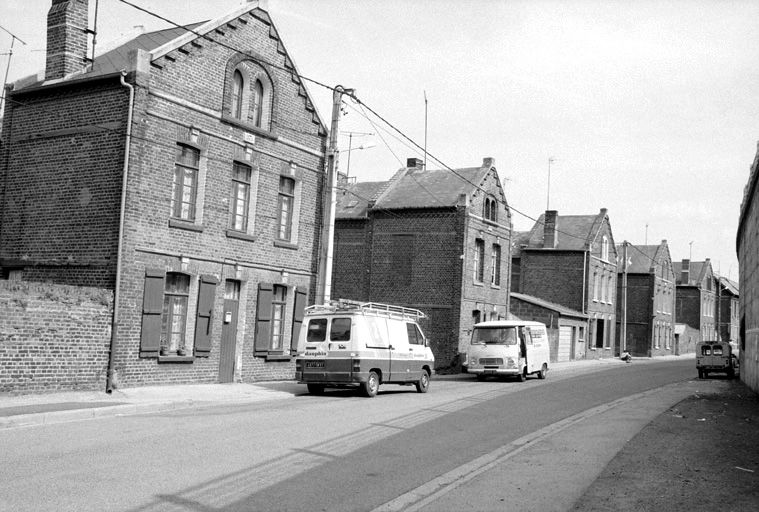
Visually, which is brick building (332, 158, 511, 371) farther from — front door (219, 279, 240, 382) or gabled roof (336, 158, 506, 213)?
front door (219, 279, 240, 382)

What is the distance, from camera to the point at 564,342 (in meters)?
46.8

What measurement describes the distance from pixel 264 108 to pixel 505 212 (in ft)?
64.1

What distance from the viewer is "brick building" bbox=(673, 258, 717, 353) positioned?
8288 centimetres

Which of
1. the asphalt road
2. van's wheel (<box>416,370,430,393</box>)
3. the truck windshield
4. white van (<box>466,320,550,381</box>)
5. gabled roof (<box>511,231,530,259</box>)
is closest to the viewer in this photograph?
the asphalt road

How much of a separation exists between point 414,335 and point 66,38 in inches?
494

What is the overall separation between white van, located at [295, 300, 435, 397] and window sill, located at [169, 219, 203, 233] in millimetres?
3758

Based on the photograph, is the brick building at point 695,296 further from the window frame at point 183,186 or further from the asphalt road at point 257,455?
the asphalt road at point 257,455

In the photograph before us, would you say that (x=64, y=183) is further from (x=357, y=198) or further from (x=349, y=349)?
(x=357, y=198)

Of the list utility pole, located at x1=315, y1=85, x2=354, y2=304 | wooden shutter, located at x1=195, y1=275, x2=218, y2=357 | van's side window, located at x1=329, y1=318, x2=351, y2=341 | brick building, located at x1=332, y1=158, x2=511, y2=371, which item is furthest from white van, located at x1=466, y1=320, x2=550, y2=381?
wooden shutter, located at x1=195, y1=275, x2=218, y2=357

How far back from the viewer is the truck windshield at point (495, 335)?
28000 millimetres

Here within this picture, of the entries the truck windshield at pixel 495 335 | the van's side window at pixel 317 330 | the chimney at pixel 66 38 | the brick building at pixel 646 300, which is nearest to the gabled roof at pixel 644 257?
the brick building at pixel 646 300

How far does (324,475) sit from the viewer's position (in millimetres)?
8766

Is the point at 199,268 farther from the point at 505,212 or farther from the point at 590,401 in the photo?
the point at 505,212

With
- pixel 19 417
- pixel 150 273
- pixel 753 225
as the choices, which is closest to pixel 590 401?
pixel 753 225
